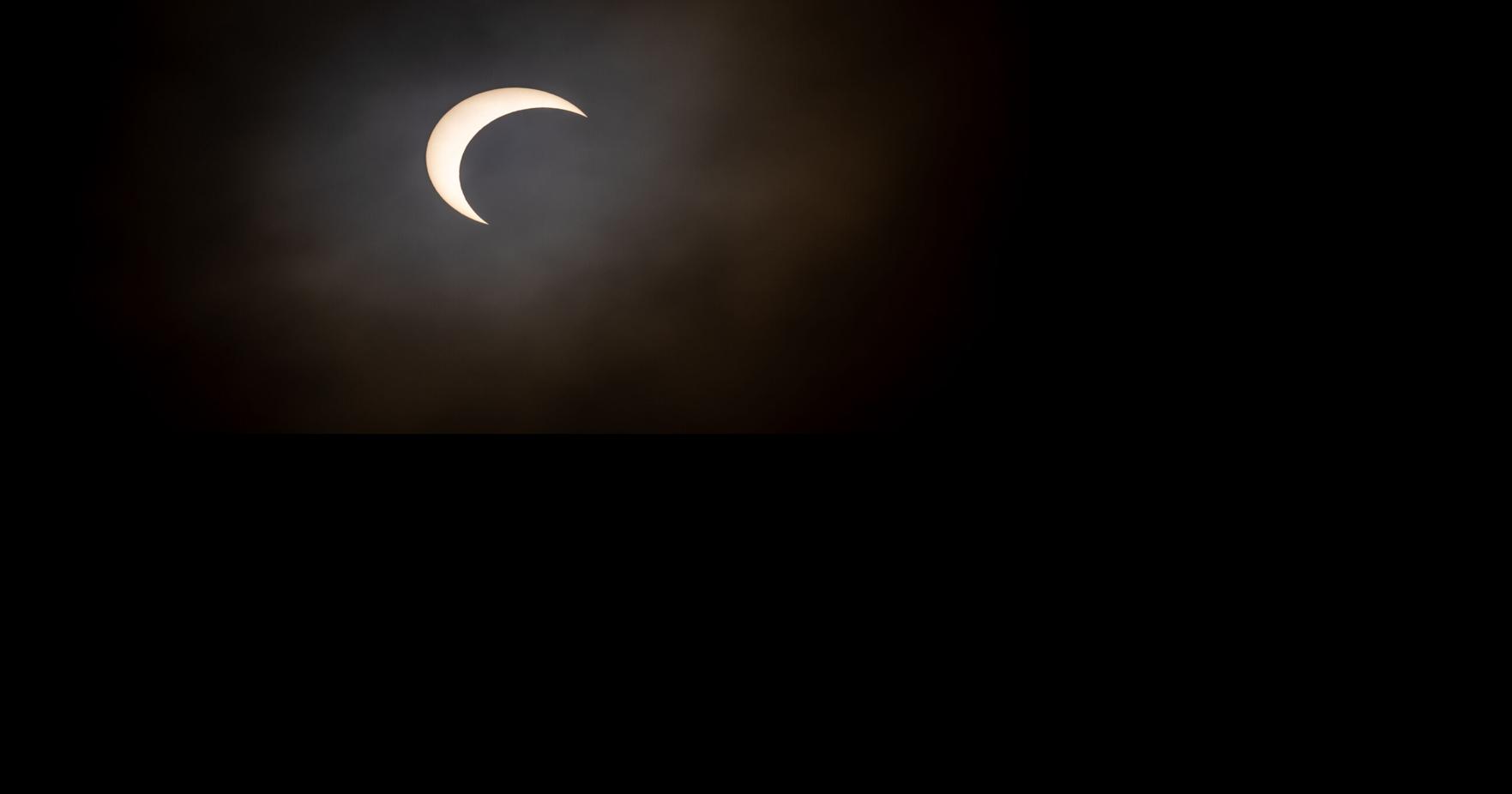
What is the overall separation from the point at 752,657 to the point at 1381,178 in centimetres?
208

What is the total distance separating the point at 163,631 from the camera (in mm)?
830

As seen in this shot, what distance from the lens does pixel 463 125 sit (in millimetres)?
2102

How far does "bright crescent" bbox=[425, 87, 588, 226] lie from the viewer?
6.81ft

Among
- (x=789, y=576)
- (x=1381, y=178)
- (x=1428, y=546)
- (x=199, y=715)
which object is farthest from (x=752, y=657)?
(x=1381, y=178)

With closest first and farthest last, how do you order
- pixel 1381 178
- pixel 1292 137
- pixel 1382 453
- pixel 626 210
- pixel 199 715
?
pixel 199 715 → pixel 1382 453 → pixel 1381 178 → pixel 1292 137 → pixel 626 210

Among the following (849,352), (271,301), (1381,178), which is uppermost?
(1381,178)

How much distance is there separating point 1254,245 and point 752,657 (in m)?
A: 1.88

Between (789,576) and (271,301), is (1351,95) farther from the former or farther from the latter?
(271,301)

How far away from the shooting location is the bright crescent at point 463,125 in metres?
2.07

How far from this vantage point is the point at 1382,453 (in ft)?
3.29

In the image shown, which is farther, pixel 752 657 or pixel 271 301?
pixel 271 301

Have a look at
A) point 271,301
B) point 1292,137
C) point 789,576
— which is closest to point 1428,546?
point 789,576

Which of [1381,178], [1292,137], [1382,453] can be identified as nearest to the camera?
[1382,453]

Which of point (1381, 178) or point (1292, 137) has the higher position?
point (1292, 137)
